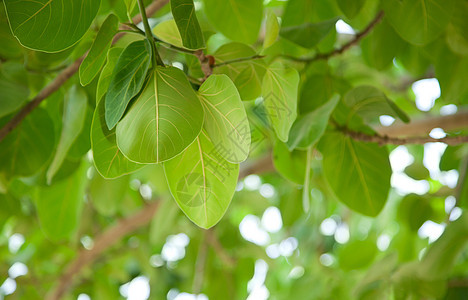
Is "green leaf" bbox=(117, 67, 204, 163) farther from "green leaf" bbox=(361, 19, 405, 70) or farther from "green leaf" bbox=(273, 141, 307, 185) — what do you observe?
"green leaf" bbox=(361, 19, 405, 70)

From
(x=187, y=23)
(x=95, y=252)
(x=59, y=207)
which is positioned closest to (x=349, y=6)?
(x=187, y=23)

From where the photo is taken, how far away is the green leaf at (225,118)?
1.29 ft

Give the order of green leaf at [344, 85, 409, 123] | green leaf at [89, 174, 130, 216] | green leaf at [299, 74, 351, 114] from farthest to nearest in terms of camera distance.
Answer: green leaf at [89, 174, 130, 216], green leaf at [299, 74, 351, 114], green leaf at [344, 85, 409, 123]

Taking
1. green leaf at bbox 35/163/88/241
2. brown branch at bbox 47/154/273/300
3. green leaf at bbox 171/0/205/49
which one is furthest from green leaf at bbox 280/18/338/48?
brown branch at bbox 47/154/273/300

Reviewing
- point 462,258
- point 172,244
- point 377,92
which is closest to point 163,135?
point 377,92

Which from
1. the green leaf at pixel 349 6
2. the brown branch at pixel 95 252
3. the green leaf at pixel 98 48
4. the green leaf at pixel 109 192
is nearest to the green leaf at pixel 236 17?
the green leaf at pixel 349 6

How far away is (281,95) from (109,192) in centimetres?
70

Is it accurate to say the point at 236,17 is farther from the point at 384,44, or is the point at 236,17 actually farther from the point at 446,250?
the point at 446,250

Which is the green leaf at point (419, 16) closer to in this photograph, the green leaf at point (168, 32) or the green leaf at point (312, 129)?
the green leaf at point (312, 129)

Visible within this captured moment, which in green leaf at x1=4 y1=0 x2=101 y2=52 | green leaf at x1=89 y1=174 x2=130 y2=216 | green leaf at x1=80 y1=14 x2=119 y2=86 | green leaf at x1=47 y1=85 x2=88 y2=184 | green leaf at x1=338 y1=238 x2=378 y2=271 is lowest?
green leaf at x1=338 y1=238 x2=378 y2=271

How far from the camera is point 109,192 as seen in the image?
108 cm

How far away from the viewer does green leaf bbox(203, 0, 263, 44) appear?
0.64 meters

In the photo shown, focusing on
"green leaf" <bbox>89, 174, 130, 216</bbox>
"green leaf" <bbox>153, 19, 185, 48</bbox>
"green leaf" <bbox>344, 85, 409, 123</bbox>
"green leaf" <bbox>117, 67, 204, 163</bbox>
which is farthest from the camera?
"green leaf" <bbox>89, 174, 130, 216</bbox>

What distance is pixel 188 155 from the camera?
0.45 m
